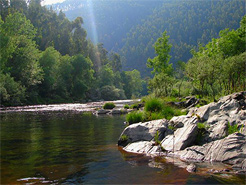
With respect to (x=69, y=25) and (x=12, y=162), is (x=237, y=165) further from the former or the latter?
(x=69, y=25)

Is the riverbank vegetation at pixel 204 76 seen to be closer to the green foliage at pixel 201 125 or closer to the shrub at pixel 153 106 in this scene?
the shrub at pixel 153 106

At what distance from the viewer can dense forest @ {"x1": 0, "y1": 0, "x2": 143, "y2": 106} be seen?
5447 cm

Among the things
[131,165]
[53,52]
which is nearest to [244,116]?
[131,165]

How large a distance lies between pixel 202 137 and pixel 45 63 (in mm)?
64777

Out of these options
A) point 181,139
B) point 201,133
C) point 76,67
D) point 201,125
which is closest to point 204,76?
point 201,125

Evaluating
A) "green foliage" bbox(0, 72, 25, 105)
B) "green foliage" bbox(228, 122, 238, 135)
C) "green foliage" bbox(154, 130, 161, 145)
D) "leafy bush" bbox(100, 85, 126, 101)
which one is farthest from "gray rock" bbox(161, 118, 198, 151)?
"leafy bush" bbox(100, 85, 126, 101)

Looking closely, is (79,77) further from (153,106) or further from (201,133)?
(201,133)

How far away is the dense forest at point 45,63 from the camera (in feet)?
179

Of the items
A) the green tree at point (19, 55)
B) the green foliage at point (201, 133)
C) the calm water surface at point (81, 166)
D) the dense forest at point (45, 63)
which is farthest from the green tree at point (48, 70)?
the green foliage at point (201, 133)

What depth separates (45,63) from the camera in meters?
71.0

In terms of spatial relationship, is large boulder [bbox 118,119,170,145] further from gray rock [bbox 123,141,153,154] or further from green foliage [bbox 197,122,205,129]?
green foliage [bbox 197,122,205,129]

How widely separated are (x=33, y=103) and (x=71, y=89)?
2242cm

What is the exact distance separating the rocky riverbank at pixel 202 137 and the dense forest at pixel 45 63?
35.1 meters

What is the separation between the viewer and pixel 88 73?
88125mm
